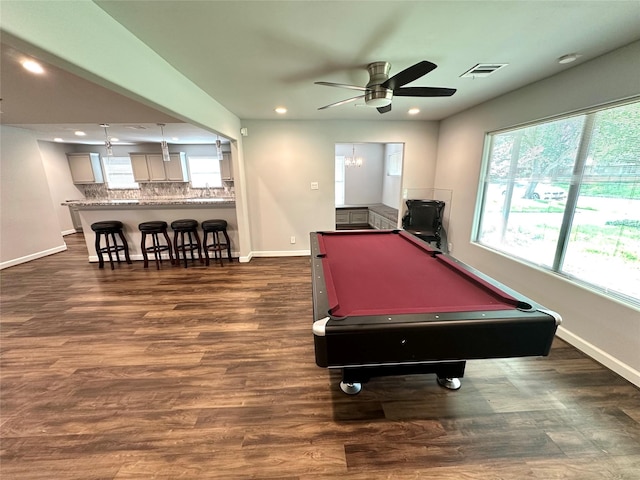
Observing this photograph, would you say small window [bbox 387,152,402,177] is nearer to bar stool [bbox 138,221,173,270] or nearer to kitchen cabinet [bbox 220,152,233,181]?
kitchen cabinet [bbox 220,152,233,181]

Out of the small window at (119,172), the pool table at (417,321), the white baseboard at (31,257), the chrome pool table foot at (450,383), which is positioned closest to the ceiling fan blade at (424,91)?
the pool table at (417,321)

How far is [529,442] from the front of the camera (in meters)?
1.38

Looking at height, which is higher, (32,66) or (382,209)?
(32,66)

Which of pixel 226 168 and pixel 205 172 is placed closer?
pixel 226 168

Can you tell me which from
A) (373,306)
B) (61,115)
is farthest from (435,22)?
(61,115)

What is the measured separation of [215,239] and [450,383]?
13.1ft

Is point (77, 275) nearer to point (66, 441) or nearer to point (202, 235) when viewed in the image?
point (202, 235)

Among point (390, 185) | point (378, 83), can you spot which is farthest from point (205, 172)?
point (378, 83)

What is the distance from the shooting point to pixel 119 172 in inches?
A: 277

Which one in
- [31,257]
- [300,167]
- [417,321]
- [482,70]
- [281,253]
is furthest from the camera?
[281,253]

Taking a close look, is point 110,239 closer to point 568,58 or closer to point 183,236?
point 183,236

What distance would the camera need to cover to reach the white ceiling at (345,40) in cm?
141

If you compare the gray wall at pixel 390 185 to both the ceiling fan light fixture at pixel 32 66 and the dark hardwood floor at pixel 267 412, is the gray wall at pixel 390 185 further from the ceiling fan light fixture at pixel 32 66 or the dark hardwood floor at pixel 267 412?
the ceiling fan light fixture at pixel 32 66

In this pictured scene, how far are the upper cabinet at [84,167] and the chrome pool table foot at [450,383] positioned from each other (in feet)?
29.8
